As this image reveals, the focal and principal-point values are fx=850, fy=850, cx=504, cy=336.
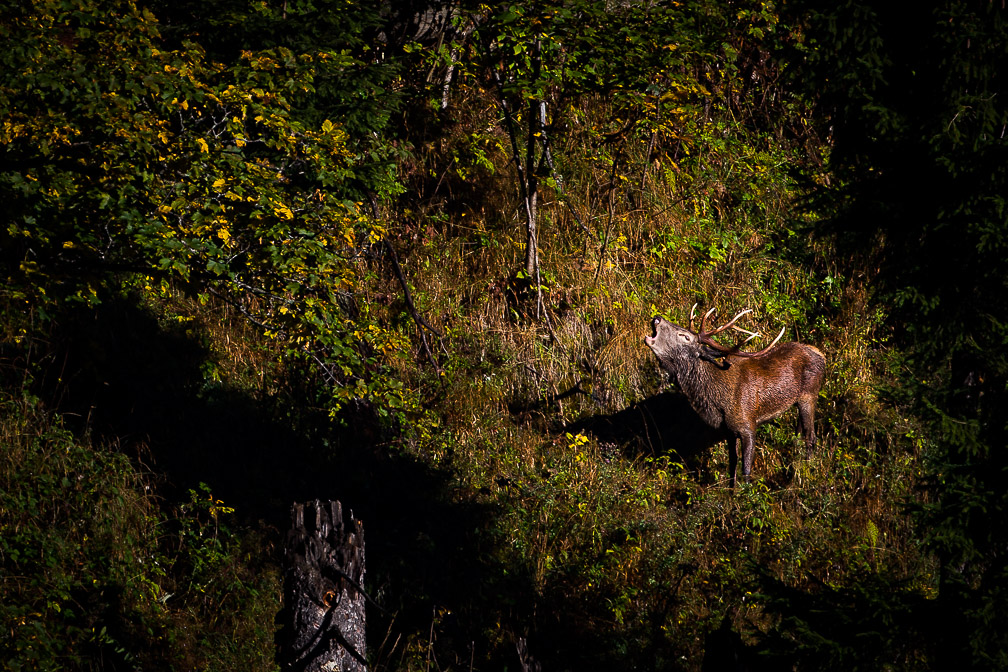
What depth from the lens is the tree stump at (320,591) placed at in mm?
4730

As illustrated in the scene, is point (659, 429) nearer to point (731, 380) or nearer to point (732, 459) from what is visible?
point (732, 459)

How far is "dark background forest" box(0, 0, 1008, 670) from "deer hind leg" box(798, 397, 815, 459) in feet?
0.38

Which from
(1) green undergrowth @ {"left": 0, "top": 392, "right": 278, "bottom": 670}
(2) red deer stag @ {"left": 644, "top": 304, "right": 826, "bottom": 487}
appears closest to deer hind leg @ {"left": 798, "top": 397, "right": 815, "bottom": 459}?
(2) red deer stag @ {"left": 644, "top": 304, "right": 826, "bottom": 487}

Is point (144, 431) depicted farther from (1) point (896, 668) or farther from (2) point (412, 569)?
(1) point (896, 668)

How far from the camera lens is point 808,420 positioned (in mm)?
8711

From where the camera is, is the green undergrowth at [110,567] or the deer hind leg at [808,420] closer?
the green undergrowth at [110,567]

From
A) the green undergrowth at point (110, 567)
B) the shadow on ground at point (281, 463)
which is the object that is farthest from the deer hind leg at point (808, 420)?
the green undergrowth at point (110, 567)

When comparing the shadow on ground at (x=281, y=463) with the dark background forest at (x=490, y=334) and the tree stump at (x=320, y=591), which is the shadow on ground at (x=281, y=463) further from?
the tree stump at (x=320, y=591)

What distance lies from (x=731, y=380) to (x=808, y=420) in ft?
3.55

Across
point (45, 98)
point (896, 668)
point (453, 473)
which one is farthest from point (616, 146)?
point (896, 668)

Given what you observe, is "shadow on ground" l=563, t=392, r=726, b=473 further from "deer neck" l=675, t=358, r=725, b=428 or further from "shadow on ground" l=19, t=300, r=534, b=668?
"shadow on ground" l=19, t=300, r=534, b=668

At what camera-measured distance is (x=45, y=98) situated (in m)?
5.84

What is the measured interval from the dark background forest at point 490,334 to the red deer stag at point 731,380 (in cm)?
59

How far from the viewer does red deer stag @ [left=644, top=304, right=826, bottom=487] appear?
8.23 m
